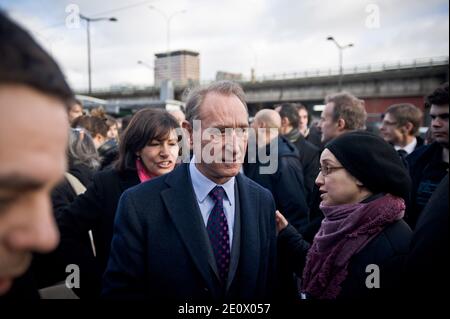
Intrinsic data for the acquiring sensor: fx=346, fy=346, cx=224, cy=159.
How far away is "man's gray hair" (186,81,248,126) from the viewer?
2.28 m

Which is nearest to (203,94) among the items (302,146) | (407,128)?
(302,146)

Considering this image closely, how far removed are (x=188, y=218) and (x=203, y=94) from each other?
2.73ft

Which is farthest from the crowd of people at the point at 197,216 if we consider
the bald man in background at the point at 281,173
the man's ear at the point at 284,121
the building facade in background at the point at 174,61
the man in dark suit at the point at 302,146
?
the building facade in background at the point at 174,61

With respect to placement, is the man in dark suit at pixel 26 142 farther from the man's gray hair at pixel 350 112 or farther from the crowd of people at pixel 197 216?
the man's gray hair at pixel 350 112

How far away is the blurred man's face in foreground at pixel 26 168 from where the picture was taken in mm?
587

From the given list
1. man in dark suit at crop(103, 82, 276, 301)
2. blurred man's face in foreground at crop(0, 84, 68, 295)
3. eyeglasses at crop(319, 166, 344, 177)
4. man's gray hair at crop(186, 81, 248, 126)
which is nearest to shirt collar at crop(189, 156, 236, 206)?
man in dark suit at crop(103, 82, 276, 301)

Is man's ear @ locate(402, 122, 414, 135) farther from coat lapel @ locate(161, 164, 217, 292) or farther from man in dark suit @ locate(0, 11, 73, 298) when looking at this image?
man in dark suit @ locate(0, 11, 73, 298)

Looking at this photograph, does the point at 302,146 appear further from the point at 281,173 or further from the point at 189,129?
the point at 189,129

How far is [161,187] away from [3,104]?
5.18ft

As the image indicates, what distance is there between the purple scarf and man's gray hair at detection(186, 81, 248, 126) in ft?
3.26

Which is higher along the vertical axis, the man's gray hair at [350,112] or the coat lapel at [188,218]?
the man's gray hair at [350,112]

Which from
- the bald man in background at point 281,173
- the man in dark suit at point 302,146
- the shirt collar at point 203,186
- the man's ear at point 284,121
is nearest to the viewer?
→ the shirt collar at point 203,186

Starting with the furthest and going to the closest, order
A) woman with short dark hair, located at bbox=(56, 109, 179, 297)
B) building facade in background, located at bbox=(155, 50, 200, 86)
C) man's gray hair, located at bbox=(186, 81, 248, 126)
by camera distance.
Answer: building facade in background, located at bbox=(155, 50, 200, 86) → woman with short dark hair, located at bbox=(56, 109, 179, 297) → man's gray hair, located at bbox=(186, 81, 248, 126)
